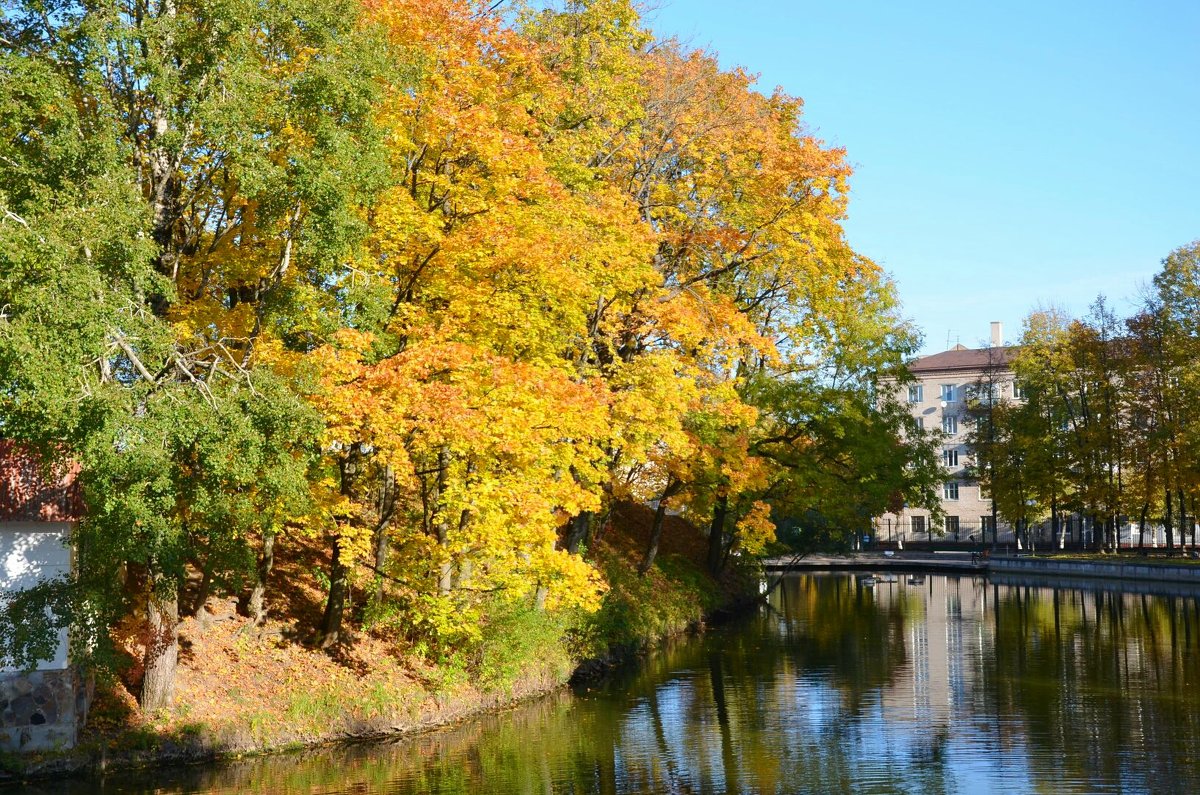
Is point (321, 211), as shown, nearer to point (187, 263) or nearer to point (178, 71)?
point (178, 71)

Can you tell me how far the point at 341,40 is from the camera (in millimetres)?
20469

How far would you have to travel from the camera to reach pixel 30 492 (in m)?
20.1

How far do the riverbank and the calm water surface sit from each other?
2.19ft

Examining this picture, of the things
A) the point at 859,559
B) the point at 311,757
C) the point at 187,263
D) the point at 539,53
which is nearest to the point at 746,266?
the point at 539,53

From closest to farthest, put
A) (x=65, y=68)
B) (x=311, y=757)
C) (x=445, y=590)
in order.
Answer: (x=65, y=68)
(x=311, y=757)
(x=445, y=590)

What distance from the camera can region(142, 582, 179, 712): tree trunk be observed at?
69.1 feet

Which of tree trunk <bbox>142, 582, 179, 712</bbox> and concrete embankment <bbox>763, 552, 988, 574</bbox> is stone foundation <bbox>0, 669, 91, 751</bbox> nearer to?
tree trunk <bbox>142, 582, 179, 712</bbox>

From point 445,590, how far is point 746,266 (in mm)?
17320

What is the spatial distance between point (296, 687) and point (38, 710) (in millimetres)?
4914

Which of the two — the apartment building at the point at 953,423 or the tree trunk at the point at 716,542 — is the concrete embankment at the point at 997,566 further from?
the apartment building at the point at 953,423

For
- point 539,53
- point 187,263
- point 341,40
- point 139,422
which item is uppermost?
point 539,53

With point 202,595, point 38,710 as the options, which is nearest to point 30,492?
point 38,710

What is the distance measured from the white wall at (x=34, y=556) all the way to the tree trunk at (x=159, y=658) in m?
1.49

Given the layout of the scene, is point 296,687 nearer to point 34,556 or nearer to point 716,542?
point 34,556
